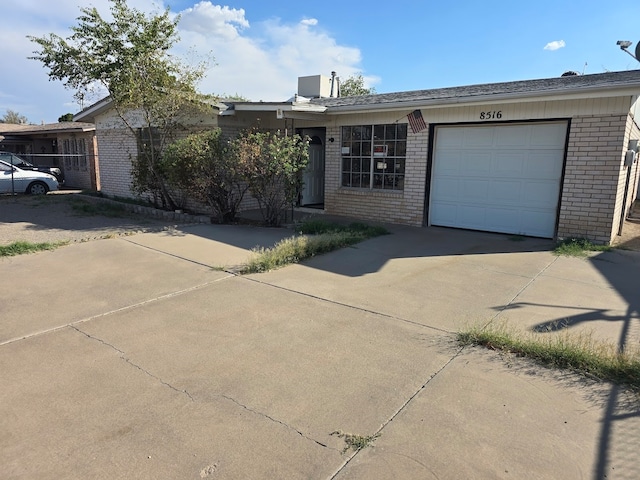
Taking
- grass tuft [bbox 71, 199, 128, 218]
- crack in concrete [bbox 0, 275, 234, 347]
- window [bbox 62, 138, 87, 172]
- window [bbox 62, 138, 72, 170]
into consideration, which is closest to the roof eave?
crack in concrete [bbox 0, 275, 234, 347]

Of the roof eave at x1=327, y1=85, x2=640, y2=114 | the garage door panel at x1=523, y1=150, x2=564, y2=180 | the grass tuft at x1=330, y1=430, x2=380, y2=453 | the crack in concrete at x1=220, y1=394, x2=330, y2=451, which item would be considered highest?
the roof eave at x1=327, y1=85, x2=640, y2=114

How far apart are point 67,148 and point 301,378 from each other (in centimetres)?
2387

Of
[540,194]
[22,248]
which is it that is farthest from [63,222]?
A: [540,194]

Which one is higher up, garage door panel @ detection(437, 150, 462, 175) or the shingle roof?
the shingle roof

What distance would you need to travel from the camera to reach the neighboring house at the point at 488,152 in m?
7.89

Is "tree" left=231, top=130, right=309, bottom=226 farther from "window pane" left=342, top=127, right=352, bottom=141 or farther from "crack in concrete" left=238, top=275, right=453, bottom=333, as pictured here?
"crack in concrete" left=238, top=275, right=453, bottom=333

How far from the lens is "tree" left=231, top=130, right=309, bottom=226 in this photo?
31.1 ft

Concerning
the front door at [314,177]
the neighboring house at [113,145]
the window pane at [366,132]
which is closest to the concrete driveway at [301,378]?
the window pane at [366,132]

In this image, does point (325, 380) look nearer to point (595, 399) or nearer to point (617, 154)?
point (595, 399)

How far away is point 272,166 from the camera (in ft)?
31.0

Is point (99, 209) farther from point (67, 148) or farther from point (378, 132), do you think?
point (67, 148)

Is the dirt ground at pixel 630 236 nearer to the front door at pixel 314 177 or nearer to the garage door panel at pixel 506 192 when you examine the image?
the garage door panel at pixel 506 192

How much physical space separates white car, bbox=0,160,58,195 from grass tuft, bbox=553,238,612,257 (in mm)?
17446

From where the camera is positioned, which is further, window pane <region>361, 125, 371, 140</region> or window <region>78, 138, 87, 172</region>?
window <region>78, 138, 87, 172</region>
